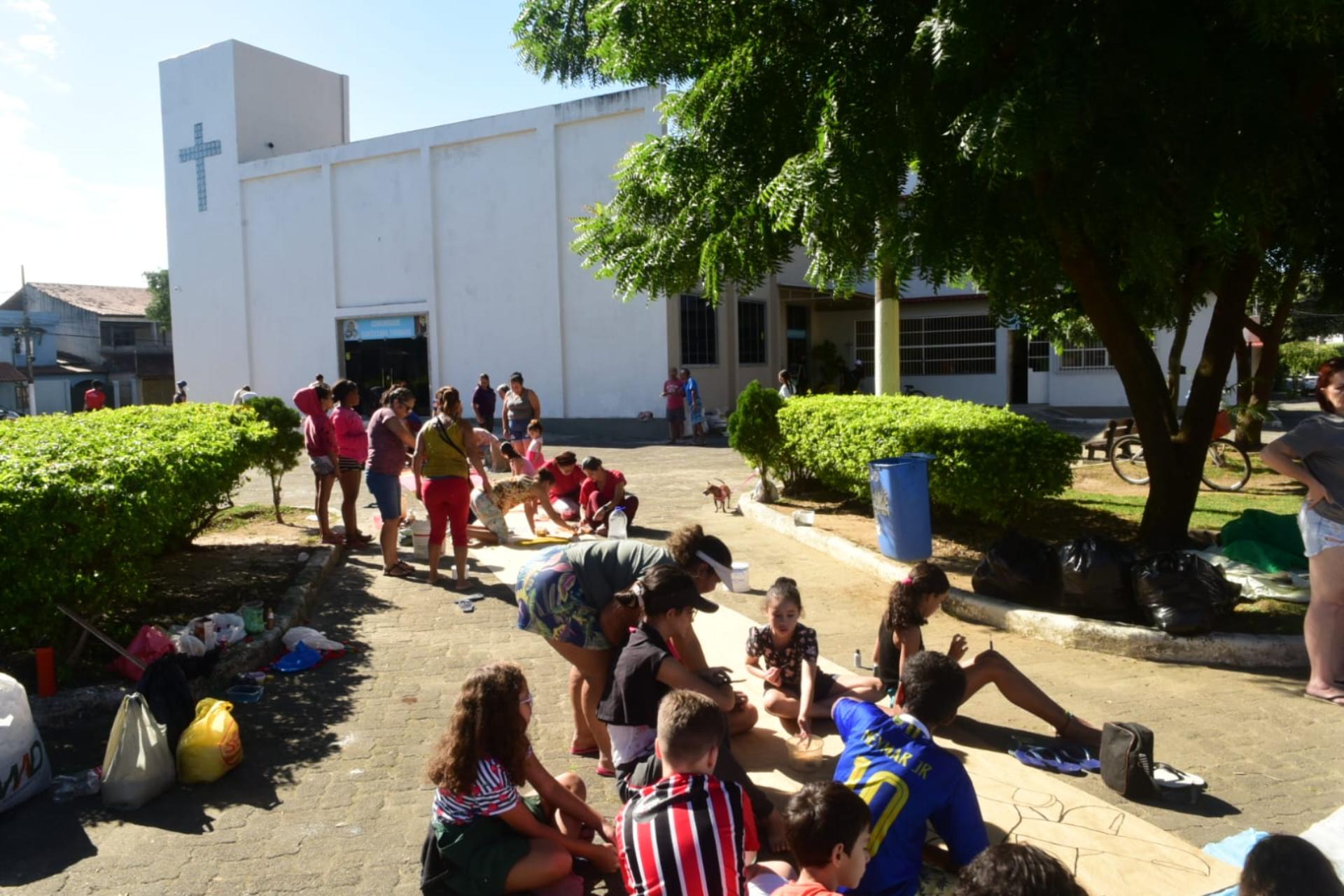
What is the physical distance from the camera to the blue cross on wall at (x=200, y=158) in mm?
31422

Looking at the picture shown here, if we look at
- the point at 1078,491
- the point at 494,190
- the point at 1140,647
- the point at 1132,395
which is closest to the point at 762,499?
the point at 1078,491

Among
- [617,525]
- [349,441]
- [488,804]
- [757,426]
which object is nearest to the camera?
[488,804]

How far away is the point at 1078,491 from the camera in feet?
42.4

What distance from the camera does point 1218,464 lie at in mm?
13703

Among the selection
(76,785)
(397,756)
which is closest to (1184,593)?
(397,756)

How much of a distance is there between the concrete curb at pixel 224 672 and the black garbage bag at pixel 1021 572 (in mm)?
5092

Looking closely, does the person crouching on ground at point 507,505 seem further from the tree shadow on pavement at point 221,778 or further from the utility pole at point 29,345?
the utility pole at point 29,345

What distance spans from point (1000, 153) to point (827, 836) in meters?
4.35

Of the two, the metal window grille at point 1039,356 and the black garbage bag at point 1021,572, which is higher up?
the metal window grille at point 1039,356

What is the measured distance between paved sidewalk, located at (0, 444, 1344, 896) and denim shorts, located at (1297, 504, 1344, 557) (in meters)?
0.87

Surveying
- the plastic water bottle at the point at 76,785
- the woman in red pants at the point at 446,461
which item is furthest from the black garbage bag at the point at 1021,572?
the plastic water bottle at the point at 76,785

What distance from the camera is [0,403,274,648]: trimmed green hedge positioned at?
5.38m

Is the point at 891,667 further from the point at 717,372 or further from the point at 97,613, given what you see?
the point at 717,372

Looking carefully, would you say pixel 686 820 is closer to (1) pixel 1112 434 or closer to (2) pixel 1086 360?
(1) pixel 1112 434
